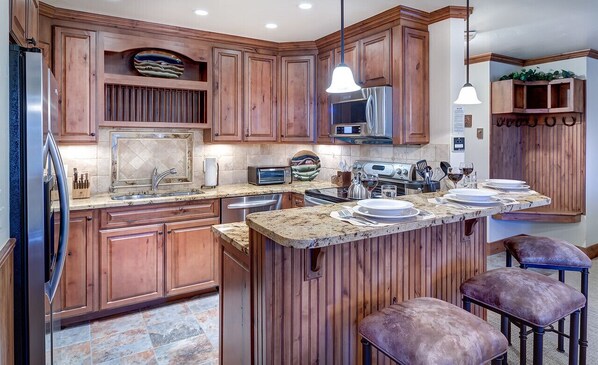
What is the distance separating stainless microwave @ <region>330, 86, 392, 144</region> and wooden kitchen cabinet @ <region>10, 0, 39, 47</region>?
7.96 ft

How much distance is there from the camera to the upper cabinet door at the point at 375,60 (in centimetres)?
331

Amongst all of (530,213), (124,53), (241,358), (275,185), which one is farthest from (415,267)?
(530,213)

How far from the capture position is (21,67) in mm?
1457

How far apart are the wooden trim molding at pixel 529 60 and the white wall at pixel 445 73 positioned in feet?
5.23

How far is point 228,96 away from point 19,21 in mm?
2348

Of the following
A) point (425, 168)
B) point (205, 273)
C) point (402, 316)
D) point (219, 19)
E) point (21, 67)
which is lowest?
point (205, 273)

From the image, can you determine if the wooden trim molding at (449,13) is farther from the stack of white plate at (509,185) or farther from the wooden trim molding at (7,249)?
the wooden trim molding at (7,249)

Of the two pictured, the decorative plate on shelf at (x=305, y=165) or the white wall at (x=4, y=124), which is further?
the decorative plate on shelf at (x=305, y=165)

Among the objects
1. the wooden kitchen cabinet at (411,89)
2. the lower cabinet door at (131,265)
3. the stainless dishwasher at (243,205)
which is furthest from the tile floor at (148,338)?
the wooden kitchen cabinet at (411,89)

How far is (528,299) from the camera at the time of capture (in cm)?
170

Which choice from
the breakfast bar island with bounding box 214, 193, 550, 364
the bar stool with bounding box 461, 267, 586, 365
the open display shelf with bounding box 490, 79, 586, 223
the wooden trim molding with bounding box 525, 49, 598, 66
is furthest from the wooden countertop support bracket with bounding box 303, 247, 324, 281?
the wooden trim molding with bounding box 525, 49, 598, 66

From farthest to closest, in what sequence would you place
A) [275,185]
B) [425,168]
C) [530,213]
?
[530,213] → [275,185] → [425,168]

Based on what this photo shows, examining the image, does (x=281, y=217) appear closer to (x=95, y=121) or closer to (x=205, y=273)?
(x=205, y=273)

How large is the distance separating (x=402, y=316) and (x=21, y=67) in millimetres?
1716
